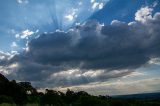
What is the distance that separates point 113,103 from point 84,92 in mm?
29023

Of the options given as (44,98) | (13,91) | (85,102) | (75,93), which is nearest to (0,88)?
(13,91)

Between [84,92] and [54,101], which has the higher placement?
[84,92]

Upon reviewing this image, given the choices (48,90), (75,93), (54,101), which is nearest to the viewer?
(54,101)

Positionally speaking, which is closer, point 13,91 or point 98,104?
point 13,91

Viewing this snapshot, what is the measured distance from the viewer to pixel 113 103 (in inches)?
4250

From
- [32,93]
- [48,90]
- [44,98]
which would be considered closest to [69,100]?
[32,93]

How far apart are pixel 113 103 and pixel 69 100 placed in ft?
53.9

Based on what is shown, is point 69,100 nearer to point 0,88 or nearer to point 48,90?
point 48,90

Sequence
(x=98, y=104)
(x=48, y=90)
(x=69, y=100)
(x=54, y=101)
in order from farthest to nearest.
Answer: (x=69, y=100) < (x=98, y=104) < (x=48, y=90) < (x=54, y=101)

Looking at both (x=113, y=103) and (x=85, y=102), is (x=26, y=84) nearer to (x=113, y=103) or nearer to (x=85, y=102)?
(x=85, y=102)

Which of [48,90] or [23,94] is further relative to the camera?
[48,90]

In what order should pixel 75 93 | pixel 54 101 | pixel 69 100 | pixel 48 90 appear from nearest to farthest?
pixel 54 101
pixel 48 90
pixel 69 100
pixel 75 93

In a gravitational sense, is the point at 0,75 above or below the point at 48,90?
above

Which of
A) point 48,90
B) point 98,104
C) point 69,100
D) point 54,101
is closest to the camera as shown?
point 54,101
